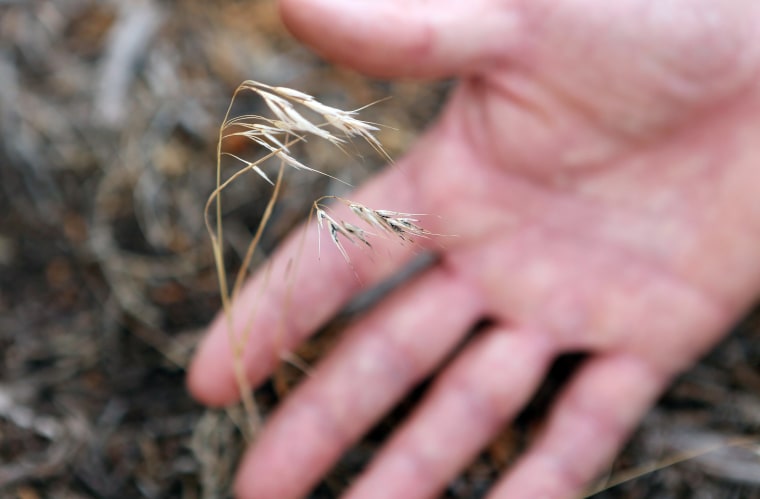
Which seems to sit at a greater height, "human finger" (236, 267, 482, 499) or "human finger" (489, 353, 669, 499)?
"human finger" (236, 267, 482, 499)

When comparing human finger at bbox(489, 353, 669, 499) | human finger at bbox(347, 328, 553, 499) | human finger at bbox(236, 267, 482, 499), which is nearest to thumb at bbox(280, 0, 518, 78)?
human finger at bbox(236, 267, 482, 499)

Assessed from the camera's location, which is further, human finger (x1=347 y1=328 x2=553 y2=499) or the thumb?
human finger (x1=347 y1=328 x2=553 y2=499)

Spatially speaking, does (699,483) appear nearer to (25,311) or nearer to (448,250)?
(448,250)

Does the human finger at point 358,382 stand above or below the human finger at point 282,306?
below

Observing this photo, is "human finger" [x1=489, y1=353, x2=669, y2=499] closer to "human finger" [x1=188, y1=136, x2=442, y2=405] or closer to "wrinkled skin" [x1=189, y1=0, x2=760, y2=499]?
"wrinkled skin" [x1=189, y1=0, x2=760, y2=499]

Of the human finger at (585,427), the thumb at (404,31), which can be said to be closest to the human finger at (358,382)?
the human finger at (585,427)

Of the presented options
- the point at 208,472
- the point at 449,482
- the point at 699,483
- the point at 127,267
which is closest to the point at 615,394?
the point at 699,483

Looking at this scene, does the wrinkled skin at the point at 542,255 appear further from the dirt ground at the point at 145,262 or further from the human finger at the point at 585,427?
the dirt ground at the point at 145,262

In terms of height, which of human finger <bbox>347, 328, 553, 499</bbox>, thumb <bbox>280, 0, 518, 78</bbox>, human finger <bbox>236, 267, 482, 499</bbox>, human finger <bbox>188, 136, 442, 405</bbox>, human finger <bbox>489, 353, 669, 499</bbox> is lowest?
human finger <bbox>489, 353, 669, 499</bbox>
